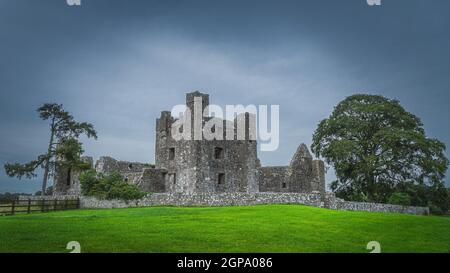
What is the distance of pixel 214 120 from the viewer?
36.2 metres

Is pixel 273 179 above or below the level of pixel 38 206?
above

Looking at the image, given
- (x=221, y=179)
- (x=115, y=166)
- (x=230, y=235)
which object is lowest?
(x=230, y=235)

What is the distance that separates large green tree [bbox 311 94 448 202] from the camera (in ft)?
132

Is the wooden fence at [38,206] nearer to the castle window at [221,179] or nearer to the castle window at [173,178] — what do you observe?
the castle window at [173,178]

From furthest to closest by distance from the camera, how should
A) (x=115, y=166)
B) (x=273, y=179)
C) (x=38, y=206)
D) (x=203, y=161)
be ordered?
(x=273, y=179), (x=115, y=166), (x=203, y=161), (x=38, y=206)

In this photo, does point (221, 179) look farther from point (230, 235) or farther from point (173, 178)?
point (230, 235)

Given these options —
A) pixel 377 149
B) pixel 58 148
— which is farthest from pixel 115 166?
pixel 377 149

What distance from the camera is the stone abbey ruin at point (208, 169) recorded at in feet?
117

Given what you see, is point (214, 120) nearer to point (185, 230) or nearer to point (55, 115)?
point (55, 115)

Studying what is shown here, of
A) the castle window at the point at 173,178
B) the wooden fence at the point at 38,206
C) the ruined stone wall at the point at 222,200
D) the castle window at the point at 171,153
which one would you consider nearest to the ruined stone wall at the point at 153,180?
the castle window at the point at 173,178

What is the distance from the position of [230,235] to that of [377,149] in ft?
99.0

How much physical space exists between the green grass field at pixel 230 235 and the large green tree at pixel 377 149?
20.1 metres

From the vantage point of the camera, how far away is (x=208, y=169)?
35.9m
